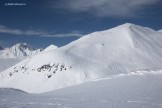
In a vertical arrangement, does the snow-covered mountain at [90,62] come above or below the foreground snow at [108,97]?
above

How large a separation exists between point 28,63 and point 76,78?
3656cm

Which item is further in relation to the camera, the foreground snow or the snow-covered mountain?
the snow-covered mountain

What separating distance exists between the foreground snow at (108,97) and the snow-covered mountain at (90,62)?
53267 mm

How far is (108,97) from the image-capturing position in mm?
26281

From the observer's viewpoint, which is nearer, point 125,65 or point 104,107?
point 104,107

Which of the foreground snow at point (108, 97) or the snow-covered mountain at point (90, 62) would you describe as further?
the snow-covered mountain at point (90, 62)

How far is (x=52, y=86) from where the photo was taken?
8912 centimetres

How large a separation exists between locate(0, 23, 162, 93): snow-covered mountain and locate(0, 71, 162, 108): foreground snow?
53267 millimetres

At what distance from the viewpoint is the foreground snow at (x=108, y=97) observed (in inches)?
826

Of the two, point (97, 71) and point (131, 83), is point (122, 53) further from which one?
point (131, 83)

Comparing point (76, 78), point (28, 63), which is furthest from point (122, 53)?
point (28, 63)

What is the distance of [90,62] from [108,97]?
7623 cm

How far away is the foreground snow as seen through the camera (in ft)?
68.8

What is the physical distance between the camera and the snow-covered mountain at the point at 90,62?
92.6m
